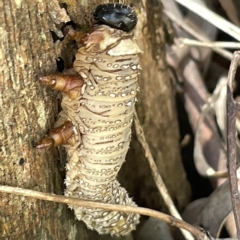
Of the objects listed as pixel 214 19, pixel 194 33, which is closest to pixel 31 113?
pixel 214 19

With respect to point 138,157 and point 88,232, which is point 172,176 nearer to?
point 138,157

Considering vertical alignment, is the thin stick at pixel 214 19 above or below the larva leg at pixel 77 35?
below

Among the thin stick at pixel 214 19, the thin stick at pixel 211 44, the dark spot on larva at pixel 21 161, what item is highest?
the thin stick at pixel 214 19

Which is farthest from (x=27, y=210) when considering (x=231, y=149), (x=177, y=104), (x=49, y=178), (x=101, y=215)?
(x=177, y=104)

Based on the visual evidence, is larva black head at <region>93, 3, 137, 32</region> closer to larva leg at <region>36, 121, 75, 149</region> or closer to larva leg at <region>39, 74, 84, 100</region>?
larva leg at <region>39, 74, 84, 100</region>

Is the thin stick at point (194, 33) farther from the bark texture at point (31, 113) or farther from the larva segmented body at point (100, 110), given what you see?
the larva segmented body at point (100, 110)

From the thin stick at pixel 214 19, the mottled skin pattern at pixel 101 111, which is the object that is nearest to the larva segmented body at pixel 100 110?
the mottled skin pattern at pixel 101 111

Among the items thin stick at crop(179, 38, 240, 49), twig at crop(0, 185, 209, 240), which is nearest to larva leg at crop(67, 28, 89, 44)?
twig at crop(0, 185, 209, 240)
